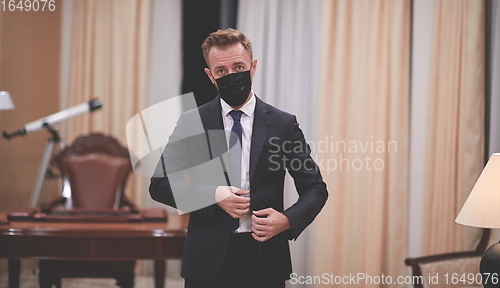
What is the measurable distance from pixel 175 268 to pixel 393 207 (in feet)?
6.24

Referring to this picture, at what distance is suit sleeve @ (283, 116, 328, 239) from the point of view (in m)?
1.53

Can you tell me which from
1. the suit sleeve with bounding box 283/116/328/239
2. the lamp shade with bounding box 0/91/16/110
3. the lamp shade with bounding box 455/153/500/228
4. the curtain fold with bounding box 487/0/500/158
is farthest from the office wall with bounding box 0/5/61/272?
the lamp shade with bounding box 455/153/500/228

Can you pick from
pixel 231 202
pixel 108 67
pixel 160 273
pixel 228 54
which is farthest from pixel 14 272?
pixel 108 67

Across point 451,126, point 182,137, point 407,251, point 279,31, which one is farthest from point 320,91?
point 182,137

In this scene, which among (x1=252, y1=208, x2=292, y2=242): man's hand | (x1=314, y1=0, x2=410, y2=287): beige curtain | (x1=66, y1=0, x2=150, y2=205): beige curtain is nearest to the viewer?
(x1=252, y1=208, x2=292, y2=242): man's hand

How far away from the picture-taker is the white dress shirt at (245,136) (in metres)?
1.58

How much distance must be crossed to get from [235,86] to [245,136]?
0.16 meters

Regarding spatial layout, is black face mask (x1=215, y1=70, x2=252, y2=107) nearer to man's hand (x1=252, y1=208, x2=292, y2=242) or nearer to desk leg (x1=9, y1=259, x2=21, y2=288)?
man's hand (x1=252, y1=208, x2=292, y2=242)

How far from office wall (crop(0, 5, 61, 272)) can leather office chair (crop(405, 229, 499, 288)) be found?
3.02m

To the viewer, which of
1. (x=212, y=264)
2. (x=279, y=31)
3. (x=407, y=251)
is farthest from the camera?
(x=279, y=31)

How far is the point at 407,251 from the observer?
10.7 ft

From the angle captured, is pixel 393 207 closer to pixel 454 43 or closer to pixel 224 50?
pixel 454 43

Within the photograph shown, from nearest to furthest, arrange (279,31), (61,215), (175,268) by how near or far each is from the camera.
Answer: (61,215) → (279,31) → (175,268)

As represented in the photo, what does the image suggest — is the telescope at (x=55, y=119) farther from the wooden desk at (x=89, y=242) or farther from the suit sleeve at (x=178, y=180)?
the suit sleeve at (x=178, y=180)
